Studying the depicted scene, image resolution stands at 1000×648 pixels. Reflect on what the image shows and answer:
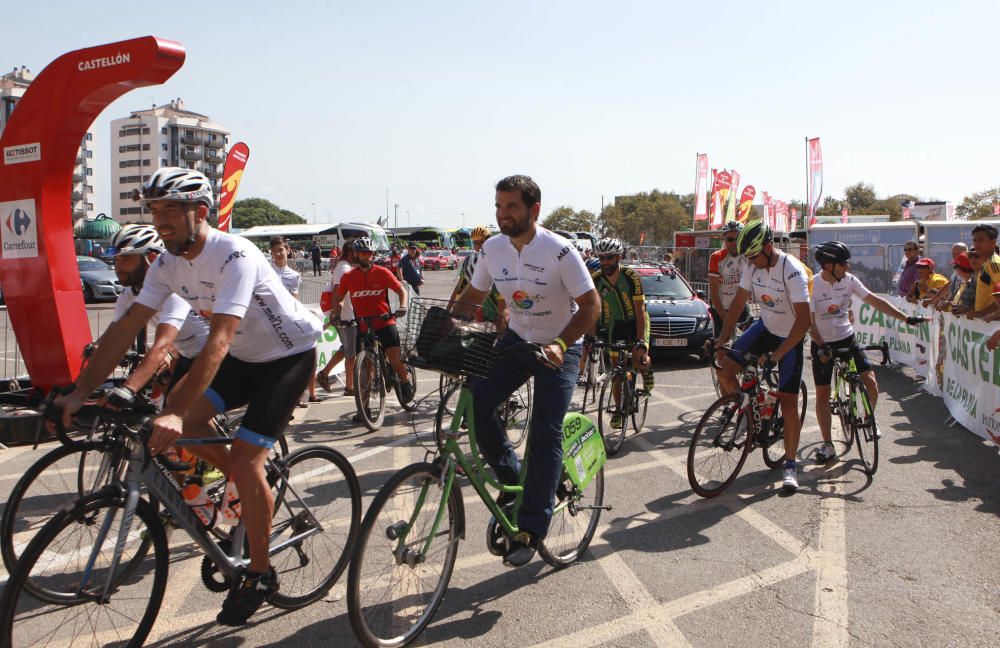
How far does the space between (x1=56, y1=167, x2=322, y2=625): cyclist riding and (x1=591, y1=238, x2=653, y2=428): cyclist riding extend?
4.15 m

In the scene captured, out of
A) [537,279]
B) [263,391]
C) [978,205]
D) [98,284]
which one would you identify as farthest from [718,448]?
[978,205]

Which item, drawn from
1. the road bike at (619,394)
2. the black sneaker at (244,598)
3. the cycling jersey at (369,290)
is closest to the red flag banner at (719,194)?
the cycling jersey at (369,290)

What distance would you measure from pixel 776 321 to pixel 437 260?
2087 inches

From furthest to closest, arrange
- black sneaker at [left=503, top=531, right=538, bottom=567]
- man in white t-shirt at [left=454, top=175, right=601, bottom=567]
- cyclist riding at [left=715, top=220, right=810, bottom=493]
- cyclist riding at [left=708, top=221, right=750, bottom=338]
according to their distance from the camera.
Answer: cyclist riding at [left=708, top=221, right=750, bottom=338]
cyclist riding at [left=715, top=220, right=810, bottom=493]
black sneaker at [left=503, top=531, right=538, bottom=567]
man in white t-shirt at [left=454, top=175, right=601, bottom=567]

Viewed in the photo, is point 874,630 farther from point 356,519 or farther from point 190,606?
point 190,606

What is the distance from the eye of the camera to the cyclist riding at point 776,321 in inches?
229

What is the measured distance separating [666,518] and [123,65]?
5.95m

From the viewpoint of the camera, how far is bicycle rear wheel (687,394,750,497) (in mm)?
5680

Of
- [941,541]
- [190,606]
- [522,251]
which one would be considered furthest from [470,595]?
[941,541]

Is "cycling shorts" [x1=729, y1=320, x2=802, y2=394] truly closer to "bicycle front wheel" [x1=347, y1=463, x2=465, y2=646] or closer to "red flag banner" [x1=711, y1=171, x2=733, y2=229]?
"bicycle front wheel" [x1=347, y1=463, x2=465, y2=646]

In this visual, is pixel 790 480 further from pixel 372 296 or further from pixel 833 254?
pixel 372 296

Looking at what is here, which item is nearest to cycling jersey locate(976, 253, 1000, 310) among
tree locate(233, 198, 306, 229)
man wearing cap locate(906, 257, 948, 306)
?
man wearing cap locate(906, 257, 948, 306)

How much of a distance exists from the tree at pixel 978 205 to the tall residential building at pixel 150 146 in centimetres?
9757

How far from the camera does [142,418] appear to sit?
311cm
